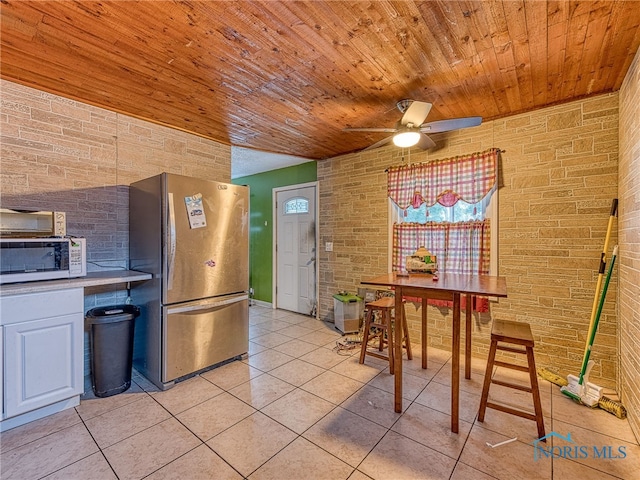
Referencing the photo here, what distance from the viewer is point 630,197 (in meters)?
2.02

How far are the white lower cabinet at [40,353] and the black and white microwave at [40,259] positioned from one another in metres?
0.17

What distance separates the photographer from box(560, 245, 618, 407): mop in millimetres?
2211

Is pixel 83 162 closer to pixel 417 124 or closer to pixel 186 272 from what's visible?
pixel 186 272

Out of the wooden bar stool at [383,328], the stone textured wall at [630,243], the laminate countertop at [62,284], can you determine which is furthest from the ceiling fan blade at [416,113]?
the laminate countertop at [62,284]

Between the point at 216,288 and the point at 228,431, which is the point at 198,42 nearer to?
the point at 216,288

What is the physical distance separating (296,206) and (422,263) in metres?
2.87

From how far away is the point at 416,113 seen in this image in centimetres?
224

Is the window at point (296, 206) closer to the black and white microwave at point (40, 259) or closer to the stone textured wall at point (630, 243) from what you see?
the black and white microwave at point (40, 259)

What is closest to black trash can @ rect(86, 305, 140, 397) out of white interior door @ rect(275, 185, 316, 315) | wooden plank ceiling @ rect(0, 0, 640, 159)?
wooden plank ceiling @ rect(0, 0, 640, 159)

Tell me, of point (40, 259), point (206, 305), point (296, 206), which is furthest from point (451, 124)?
point (40, 259)

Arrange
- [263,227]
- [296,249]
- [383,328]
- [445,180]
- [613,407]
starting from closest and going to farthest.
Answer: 1. [613,407]
2. [383,328]
3. [445,180]
4. [296,249]
5. [263,227]

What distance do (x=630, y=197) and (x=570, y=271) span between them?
83 cm

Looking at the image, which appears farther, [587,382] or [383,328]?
[383,328]

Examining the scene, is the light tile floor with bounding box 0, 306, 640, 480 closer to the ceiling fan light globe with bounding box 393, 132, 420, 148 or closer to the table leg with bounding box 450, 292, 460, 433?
the table leg with bounding box 450, 292, 460, 433
